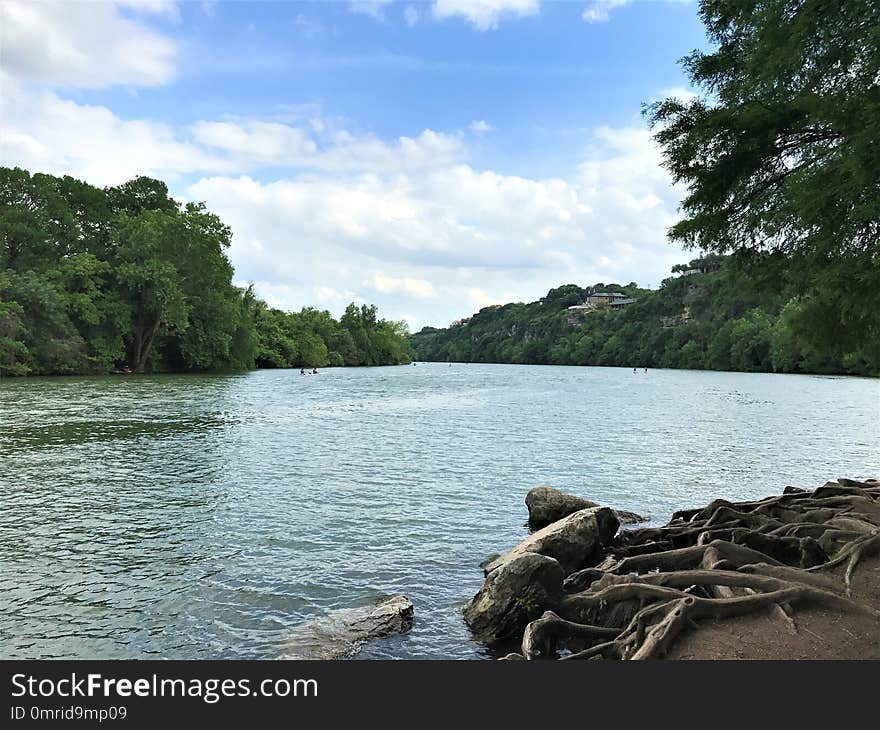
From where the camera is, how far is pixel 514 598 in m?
9.05

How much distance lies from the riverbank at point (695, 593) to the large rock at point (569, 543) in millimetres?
27

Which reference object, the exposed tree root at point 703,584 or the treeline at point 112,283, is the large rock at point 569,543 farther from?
the treeline at point 112,283

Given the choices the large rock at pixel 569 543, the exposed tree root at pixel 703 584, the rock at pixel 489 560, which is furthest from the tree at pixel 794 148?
the rock at pixel 489 560

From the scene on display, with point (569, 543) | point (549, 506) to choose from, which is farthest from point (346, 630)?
point (549, 506)

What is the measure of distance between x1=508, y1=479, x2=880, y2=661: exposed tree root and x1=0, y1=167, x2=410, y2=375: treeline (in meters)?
60.5

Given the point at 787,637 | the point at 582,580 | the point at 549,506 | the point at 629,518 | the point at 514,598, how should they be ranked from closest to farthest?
the point at 787,637 → the point at 514,598 → the point at 582,580 → the point at 549,506 → the point at 629,518

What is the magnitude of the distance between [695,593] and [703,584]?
214 mm

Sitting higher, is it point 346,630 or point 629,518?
point 346,630

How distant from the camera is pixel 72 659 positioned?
311 inches

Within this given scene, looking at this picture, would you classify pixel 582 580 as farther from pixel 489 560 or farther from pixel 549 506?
pixel 549 506

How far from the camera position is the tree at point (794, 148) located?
7219mm

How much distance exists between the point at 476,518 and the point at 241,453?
39.8 feet

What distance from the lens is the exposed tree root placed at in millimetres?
7785

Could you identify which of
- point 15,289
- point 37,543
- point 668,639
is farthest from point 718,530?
point 15,289
